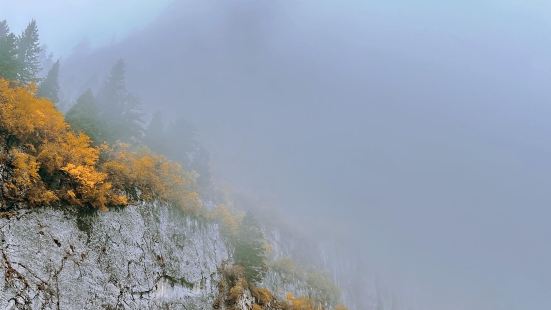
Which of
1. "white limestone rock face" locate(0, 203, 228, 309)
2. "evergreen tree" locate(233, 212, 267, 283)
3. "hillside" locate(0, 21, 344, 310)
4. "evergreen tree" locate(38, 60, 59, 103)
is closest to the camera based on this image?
"white limestone rock face" locate(0, 203, 228, 309)

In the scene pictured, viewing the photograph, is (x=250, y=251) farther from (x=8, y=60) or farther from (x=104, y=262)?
(x=8, y=60)

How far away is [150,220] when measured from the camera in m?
34.7

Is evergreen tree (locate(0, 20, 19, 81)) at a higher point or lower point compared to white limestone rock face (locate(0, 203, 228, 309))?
higher

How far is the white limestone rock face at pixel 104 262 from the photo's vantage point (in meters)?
22.0

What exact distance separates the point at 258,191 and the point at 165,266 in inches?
4943

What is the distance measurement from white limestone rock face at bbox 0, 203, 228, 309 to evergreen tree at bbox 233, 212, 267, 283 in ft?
22.4

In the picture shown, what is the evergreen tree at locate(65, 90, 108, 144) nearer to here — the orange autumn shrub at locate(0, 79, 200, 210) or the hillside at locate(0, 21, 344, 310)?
the hillside at locate(0, 21, 344, 310)

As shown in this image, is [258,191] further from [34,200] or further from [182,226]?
[34,200]

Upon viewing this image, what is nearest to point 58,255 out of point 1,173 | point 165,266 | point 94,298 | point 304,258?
point 94,298

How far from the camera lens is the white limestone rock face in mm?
21969

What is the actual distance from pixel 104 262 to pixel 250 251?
23263 mm

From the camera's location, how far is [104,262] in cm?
2734

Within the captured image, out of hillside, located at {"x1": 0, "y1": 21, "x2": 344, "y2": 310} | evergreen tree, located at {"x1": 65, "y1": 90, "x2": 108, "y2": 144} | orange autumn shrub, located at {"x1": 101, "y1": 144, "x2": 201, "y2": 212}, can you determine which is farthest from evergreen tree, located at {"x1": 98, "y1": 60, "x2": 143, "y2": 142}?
orange autumn shrub, located at {"x1": 101, "y1": 144, "x2": 201, "y2": 212}

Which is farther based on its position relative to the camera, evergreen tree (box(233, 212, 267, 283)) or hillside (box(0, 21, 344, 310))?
evergreen tree (box(233, 212, 267, 283))
